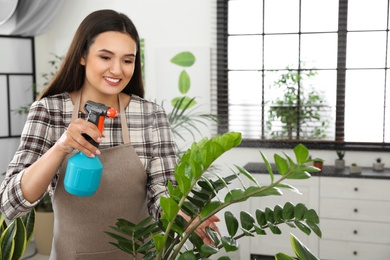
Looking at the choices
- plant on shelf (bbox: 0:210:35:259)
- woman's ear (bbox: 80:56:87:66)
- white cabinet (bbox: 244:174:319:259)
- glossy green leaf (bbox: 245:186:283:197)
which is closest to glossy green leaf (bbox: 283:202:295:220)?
glossy green leaf (bbox: 245:186:283:197)

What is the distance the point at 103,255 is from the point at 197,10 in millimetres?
2946

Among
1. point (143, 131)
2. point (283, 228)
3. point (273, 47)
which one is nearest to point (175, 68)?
point (273, 47)

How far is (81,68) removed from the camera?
1.48m

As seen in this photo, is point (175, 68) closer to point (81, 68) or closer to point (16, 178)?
point (81, 68)

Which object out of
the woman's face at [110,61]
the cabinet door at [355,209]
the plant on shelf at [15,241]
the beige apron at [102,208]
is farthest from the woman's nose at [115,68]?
the cabinet door at [355,209]

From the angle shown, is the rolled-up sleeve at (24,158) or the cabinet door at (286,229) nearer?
the rolled-up sleeve at (24,158)

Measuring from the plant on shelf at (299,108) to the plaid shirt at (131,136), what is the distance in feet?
8.44

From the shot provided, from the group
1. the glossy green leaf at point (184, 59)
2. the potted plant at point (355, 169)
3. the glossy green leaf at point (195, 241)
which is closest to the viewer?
the glossy green leaf at point (195, 241)

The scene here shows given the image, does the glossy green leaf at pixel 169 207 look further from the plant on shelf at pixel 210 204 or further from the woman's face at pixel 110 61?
the woman's face at pixel 110 61

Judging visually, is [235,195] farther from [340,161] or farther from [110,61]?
[340,161]

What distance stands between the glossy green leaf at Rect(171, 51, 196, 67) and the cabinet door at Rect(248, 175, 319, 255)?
1091 mm

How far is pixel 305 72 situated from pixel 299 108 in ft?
0.91

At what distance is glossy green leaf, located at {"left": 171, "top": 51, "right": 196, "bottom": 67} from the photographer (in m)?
4.15

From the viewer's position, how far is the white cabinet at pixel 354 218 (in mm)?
3646
